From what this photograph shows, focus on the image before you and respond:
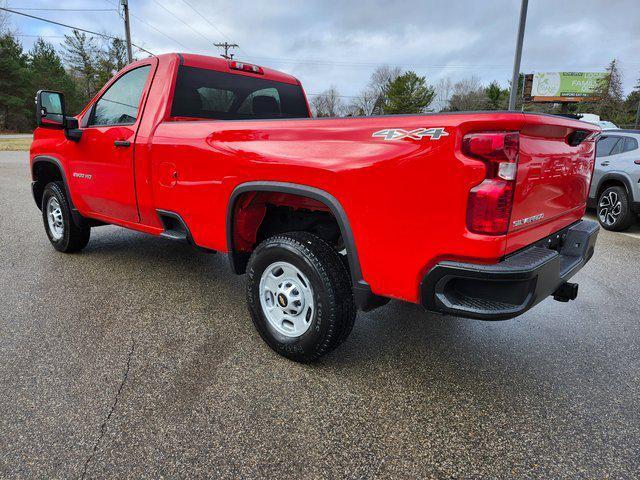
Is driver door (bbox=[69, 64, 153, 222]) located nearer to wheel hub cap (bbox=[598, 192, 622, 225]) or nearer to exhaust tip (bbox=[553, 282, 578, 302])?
exhaust tip (bbox=[553, 282, 578, 302])

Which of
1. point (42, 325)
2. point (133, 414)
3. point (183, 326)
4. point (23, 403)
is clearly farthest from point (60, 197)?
point (133, 414)

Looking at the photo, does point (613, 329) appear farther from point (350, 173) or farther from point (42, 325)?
point (42, 325)

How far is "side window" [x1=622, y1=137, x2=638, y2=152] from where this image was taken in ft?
22.7

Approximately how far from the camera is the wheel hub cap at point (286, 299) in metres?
2.68

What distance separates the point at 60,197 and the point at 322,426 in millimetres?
3987

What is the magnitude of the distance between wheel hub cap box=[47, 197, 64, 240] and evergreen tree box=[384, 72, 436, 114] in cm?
4413

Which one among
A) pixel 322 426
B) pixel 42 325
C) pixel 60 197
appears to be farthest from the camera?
pixel 60 197

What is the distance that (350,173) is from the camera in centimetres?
226

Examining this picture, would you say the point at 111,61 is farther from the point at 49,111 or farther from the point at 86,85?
the point at 49,111

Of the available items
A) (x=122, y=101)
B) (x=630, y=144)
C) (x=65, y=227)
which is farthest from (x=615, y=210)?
(x=65, y=227)

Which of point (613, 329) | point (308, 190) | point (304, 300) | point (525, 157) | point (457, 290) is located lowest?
point (613, 329)

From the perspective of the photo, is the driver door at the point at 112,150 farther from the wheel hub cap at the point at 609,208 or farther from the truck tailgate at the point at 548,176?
the wheel hub cap at the point at 609,208

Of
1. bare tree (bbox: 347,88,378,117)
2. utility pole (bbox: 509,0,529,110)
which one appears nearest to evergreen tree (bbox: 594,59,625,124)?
bare tree (bbox: 347,88,378,117)

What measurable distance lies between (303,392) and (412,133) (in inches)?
59.5
